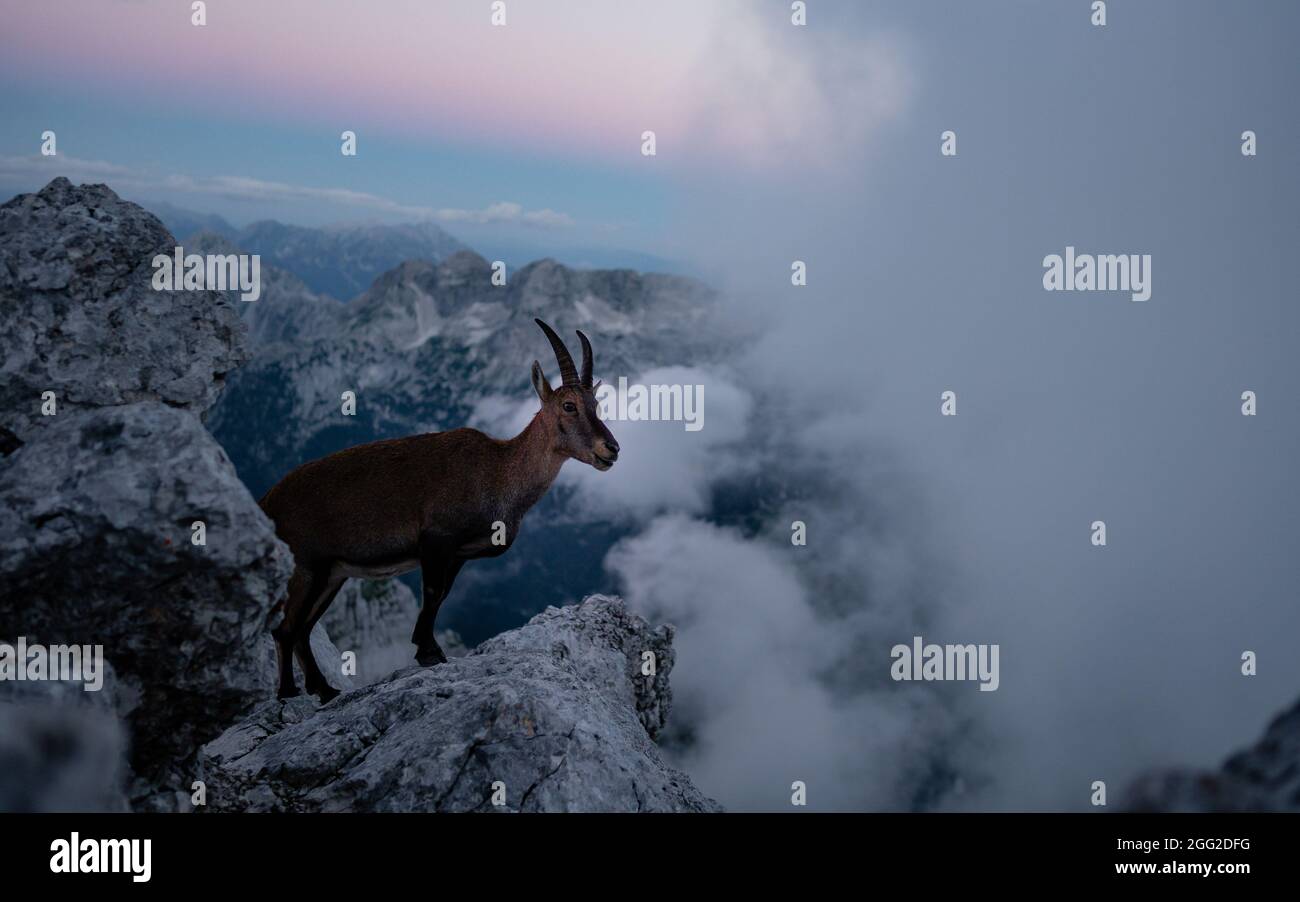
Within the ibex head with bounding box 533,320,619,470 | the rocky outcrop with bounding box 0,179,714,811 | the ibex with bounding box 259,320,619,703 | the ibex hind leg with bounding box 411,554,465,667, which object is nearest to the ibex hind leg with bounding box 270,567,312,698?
the ibex with bounding box 259,320,619,703

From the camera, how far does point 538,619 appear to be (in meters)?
14.8

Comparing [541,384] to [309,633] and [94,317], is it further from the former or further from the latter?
[94,317]

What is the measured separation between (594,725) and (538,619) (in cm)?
505

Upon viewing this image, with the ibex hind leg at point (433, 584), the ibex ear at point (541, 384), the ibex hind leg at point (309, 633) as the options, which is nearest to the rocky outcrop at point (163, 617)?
the ibex hind leg at point (433, 584)

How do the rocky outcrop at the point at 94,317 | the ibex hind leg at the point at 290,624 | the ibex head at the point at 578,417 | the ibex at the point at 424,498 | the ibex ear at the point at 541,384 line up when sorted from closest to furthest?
the rocky outcrop at the point at 94,317
the ibex at the point at 424,498
the ibex hind leg at the point at 290,624
the ibex head at the point at 578,417
the ibex ear at the point at 541,384

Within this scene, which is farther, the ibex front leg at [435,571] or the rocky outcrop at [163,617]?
the ibex front leg at [435,571]

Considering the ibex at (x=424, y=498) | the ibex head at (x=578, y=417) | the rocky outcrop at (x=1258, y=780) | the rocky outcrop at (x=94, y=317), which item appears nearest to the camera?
the rocky outcrop at (x=1258, y=780)

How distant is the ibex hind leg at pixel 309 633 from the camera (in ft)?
38.0

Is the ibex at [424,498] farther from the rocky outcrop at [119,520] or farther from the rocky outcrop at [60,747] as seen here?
the rocky outcrop at [60,747]

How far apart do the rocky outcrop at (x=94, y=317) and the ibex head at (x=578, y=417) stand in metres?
3.90

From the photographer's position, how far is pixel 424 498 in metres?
11.4
